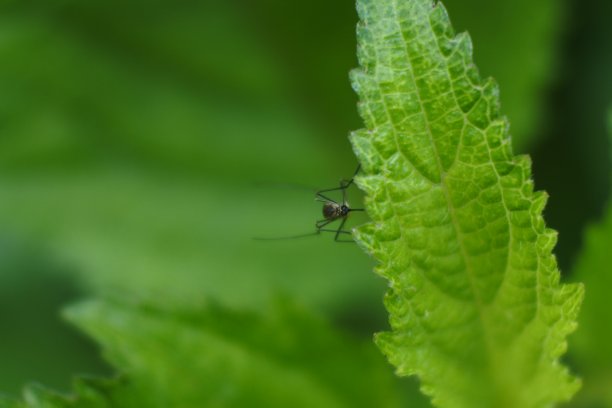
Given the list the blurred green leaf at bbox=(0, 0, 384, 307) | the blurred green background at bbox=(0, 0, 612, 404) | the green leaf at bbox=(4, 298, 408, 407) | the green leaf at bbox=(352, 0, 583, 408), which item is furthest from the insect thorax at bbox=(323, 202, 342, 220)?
the green leaf at bbox=(352, 0, 583, 408)

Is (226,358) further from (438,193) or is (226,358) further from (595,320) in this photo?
(595,320)

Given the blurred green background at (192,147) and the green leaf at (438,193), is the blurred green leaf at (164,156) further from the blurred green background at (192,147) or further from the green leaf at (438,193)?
the green leaf at (438,193)

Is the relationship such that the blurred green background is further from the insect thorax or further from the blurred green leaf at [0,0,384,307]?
the insect thorax

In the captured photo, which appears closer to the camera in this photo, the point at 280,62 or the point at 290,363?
the point at 290,363

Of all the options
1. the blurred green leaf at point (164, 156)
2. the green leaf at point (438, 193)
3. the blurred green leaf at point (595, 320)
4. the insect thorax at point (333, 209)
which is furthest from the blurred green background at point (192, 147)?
the green leaf at point (438, 193)

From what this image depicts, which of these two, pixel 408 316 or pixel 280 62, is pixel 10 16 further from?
pixel 408 316

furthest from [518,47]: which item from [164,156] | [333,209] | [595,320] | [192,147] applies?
[164,156]

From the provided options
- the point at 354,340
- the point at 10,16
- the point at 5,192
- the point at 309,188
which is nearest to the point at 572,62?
the point at 309,188
